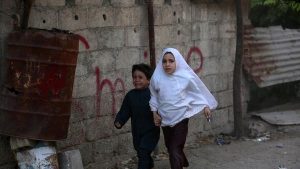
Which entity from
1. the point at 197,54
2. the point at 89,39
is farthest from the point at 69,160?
the point at 197,54

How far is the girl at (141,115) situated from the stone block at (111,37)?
0.69 meters

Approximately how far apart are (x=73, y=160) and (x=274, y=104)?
5453 millimetres

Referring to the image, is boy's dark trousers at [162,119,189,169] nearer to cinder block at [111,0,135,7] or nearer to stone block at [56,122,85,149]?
stone block at [56,122,85,149]

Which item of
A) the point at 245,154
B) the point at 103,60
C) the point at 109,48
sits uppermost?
the point at 109,48

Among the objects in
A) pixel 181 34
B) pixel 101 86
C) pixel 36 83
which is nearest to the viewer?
pixel 36 83

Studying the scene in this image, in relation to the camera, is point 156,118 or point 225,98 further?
point 225,98

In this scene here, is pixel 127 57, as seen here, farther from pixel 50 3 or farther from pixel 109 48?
pixel 50 3

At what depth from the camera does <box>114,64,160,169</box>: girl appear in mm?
5020

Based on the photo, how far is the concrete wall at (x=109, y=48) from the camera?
521 cm

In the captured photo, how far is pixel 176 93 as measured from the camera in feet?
16.0

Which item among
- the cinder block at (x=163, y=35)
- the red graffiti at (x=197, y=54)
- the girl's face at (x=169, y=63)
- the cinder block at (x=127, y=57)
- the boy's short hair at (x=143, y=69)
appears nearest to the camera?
the girl's face at (x=169, y=63)

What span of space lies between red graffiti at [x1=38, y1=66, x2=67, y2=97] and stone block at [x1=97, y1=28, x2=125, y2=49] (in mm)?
1097

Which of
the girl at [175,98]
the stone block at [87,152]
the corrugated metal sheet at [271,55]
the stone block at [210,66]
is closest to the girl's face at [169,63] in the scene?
the girl at [175,98]

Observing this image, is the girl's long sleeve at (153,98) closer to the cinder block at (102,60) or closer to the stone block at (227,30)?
the cinder block at (102,60)
